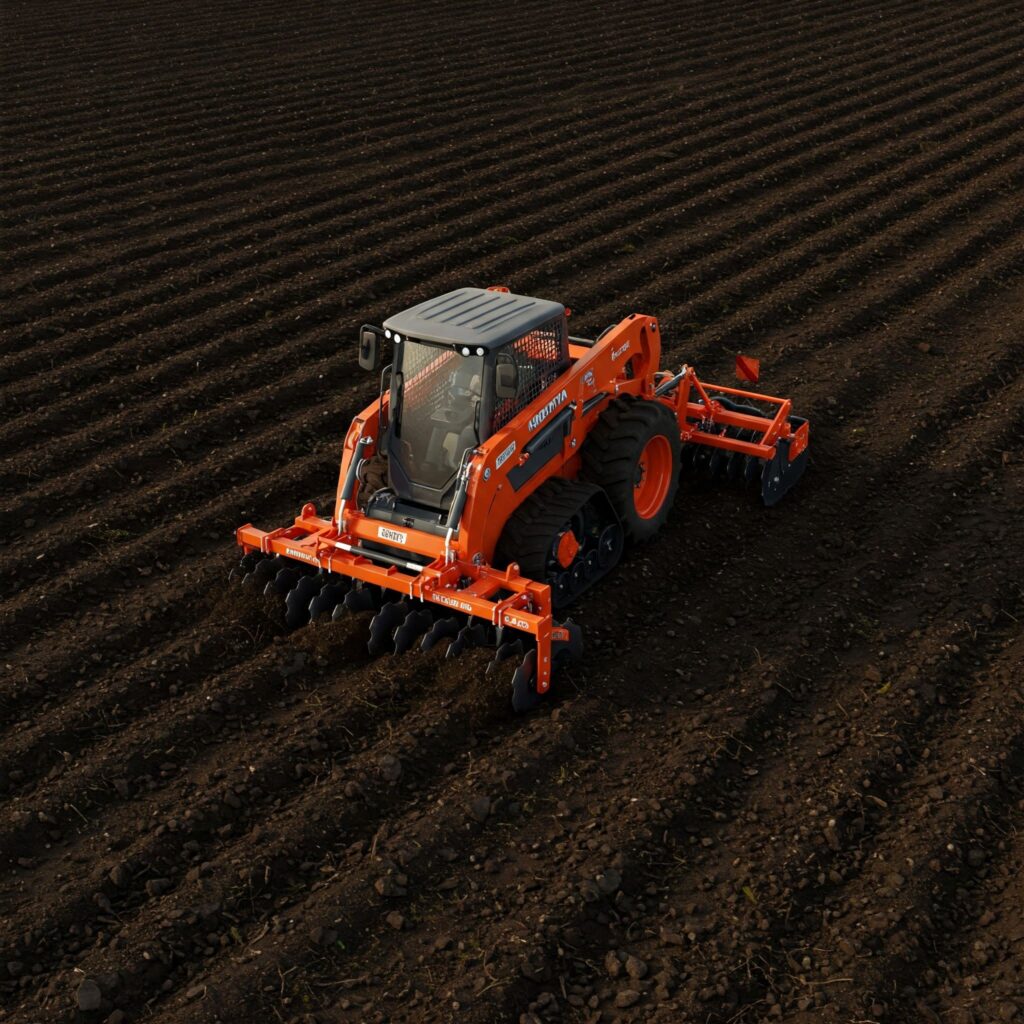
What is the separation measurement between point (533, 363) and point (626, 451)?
933mm

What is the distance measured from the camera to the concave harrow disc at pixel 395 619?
7.95 meters

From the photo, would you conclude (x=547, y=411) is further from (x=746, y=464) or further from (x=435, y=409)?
(x=746, y=464)

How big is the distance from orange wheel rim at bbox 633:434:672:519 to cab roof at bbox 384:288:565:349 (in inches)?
54.4

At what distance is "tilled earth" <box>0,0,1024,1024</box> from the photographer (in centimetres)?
629

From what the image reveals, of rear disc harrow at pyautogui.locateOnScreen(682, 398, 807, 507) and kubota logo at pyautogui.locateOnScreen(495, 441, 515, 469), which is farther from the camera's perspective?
rear disc harrow at pyautogui.locateOnScreen(682, 398, 807, 507)

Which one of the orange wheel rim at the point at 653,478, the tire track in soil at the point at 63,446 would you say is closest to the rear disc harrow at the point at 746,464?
A: the orange wheel rim at the point at 653,478

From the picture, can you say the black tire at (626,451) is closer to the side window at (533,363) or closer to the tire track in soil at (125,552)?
the side window at (533,363)

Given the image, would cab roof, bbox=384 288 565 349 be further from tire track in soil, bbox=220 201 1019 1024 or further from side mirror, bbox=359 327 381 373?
tire track in soil, bbox=220 201 1019 1024

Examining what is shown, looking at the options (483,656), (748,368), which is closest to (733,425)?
(748,368)

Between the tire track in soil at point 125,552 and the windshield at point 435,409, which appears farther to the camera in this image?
the tire track in soil at point 125,552

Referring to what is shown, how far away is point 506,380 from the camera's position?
8.16 metres

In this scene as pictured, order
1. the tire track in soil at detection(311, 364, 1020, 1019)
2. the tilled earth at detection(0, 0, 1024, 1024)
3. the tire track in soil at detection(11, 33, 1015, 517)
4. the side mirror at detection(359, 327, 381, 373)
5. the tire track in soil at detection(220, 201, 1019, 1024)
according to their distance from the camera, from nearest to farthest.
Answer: the tilled earth at detection(0, 0, 1024, 1024) < the tire track in soil at detection(311, 364, 1020, 1019) < the tire track in soil at detection(220, 201, 1019, 1024) < the side mirror at detection(359, 327, 381, 373) < the tire track in soil at detection(11, 33, 1015, 517)

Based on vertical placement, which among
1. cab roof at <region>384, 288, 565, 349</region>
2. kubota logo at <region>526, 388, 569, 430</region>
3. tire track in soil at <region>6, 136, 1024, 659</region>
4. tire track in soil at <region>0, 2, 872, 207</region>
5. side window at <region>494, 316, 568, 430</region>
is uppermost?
cab roof at <region>384, 288, 565, 349</region>

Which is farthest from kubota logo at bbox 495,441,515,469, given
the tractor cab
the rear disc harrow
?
the rear disc harrow
